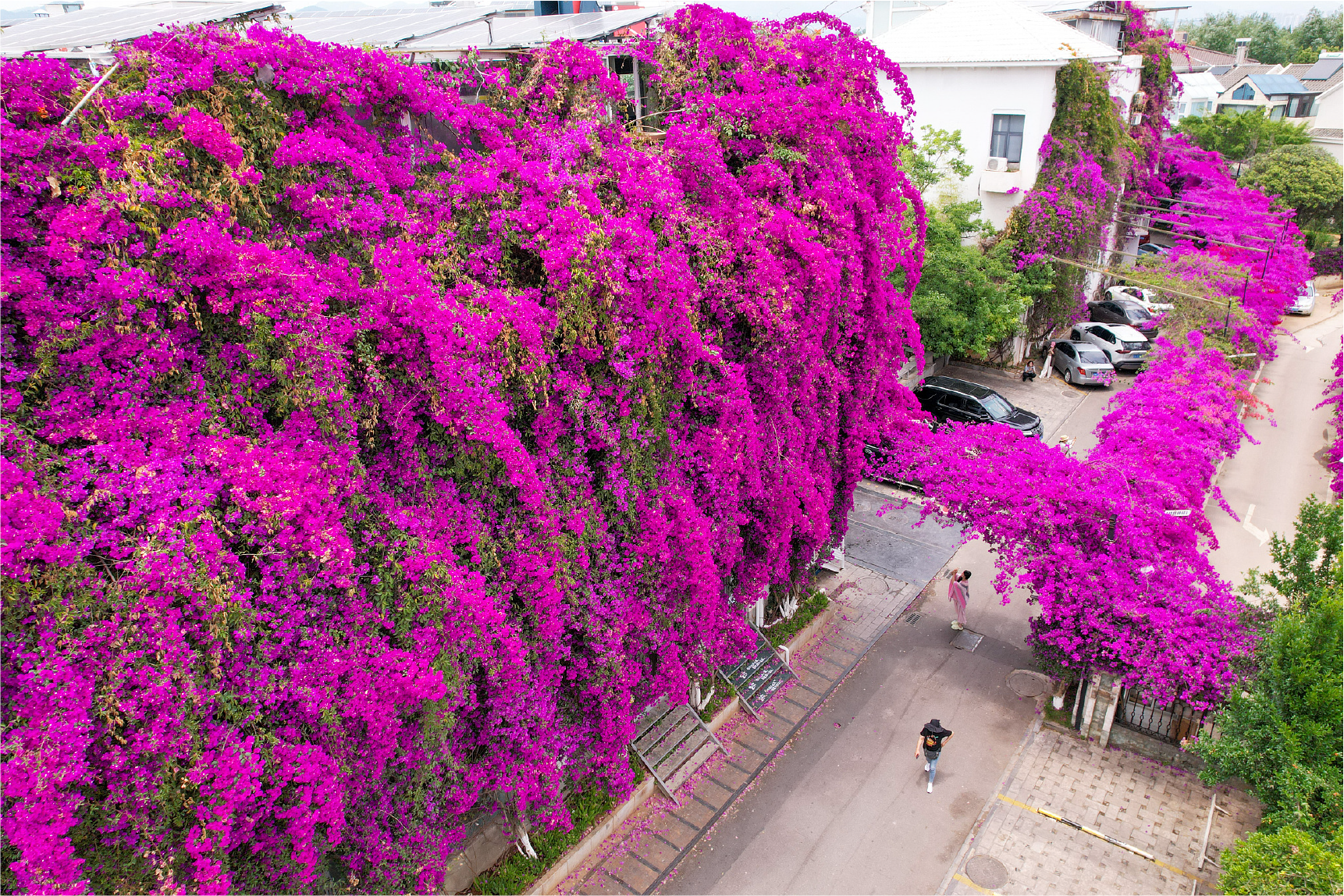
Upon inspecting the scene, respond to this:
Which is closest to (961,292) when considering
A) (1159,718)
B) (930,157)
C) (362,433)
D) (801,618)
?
(930,157)

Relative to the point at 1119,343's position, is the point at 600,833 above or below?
below

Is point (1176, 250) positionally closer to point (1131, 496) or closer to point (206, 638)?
point (1131, 496)

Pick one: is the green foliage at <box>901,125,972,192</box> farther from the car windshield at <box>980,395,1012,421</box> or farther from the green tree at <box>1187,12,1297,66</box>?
the green tree at <box>1187,12,1297,66</box>

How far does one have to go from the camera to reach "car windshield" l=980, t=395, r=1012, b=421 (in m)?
19.0

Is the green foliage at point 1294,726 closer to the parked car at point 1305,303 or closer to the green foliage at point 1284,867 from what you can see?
the green foliage at point 1284,867

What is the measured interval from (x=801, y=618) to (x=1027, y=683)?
3.83m

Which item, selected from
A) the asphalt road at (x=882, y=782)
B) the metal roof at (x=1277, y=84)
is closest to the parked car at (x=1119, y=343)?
the asphalt road at (x=882, y=782)

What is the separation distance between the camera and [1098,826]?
10695mm

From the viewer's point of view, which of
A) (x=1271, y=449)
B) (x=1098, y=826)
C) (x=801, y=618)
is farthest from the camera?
(x=1271, y=449)

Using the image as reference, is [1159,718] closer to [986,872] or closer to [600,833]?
[986,872]

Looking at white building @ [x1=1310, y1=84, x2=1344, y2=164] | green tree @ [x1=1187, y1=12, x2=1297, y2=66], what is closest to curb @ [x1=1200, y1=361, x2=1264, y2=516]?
white building @ [x1=1310, y1=84, x2=1344, y2=164]

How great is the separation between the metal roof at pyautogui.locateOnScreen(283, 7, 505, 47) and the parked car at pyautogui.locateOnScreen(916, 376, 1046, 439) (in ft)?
42.7

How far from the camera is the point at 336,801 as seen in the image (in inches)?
244

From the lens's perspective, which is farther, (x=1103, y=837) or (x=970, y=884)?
(x=1103, y=837)
